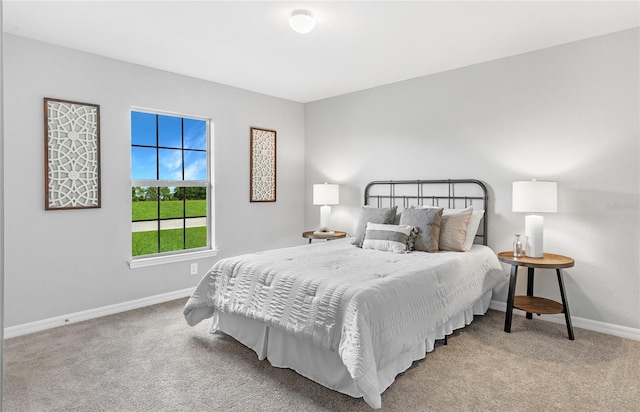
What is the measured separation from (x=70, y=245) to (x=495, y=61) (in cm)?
434

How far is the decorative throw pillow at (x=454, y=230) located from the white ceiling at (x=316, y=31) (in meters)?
1.51

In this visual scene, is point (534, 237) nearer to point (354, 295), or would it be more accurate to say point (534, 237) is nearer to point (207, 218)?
point (354, 295)

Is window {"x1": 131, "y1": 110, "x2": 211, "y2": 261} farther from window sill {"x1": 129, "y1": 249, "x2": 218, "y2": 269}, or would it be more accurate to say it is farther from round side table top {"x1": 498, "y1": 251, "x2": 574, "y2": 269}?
round side table top {"x1": 498, "y1": 251, "x2": 574, "y2": 269}

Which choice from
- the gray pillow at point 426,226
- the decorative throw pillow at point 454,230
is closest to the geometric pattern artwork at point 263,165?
the gray pillow at point 426,226

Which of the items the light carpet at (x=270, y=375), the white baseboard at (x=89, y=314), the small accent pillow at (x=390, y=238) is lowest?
the light carpet at (x=270, y=375)

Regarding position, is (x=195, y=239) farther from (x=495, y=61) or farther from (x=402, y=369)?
(x=495, y=61)

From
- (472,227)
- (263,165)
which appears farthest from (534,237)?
(263,165)

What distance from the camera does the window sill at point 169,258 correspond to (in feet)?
12.8

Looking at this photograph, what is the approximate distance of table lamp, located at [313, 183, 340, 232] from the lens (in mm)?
4840

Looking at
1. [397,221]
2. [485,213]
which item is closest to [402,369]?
[397,221]

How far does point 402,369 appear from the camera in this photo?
2469 mm

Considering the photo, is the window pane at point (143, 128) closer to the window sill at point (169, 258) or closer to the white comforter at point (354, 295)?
the window sill at point (169, 258)

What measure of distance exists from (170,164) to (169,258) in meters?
1.05

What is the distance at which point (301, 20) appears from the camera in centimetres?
276
